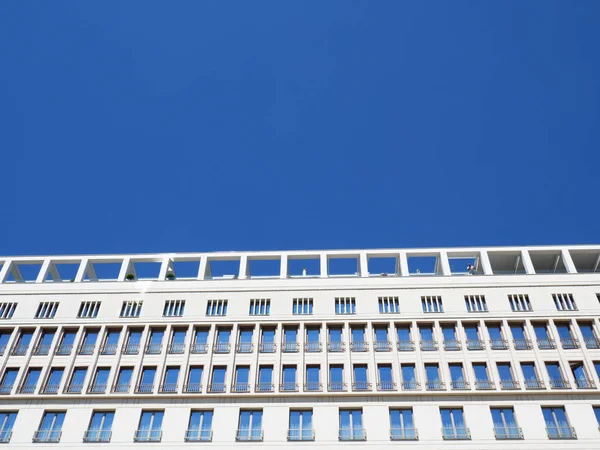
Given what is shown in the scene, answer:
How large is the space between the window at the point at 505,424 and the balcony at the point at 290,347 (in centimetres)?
1331

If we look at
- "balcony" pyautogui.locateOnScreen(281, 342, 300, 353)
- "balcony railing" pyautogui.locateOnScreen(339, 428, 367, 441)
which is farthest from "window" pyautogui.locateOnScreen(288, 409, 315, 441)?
"balcony" pyautogui.locateOnScreen(281, 342, 300, 353)

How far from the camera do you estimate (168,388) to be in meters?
39.0

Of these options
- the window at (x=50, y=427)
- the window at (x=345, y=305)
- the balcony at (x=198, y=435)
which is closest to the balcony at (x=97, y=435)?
the window at (x=50, y=427)

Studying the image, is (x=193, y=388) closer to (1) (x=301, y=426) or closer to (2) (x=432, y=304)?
(1) (x=301, y=426)

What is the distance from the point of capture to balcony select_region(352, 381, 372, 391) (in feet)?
125

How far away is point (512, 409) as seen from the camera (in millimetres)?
36656

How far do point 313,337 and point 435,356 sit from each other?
337 inches

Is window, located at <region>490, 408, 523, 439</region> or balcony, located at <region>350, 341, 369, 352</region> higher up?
balcony, located at <region>350, 341, 369, 352</region>

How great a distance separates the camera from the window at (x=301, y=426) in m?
35.8

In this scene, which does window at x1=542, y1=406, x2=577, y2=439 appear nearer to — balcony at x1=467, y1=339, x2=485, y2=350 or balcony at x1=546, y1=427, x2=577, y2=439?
balcony at x1=546, y1=427, x2=577, y2=439

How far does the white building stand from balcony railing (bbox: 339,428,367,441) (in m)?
0.07

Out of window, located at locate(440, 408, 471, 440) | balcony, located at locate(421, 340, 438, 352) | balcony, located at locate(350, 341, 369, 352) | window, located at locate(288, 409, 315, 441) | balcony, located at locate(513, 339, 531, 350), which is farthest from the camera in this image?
balcony, located at locate(350, 341, 369, 352)

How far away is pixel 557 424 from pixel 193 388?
23.0m

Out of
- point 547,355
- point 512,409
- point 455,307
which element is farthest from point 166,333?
point 547,355
